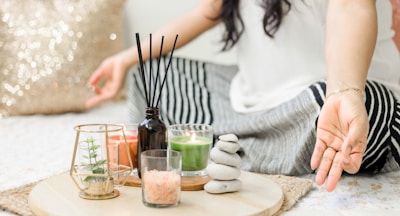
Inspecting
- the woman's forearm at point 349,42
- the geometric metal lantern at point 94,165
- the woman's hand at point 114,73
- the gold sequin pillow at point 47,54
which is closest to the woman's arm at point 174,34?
the woman's hand at point 114,73

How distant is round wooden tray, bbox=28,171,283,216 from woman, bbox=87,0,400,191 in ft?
0.35

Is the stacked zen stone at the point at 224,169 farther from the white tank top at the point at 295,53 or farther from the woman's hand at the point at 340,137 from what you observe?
the white tank top at the point at 295,53

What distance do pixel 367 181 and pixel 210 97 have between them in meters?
0.56

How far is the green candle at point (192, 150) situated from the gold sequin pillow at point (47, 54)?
1.02m

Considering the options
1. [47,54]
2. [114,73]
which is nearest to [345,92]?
[114,73]

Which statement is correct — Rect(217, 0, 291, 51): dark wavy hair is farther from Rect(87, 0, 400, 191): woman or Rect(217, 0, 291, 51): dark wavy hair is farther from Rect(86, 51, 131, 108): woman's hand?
Rect(86, 51, 131, 108): woman's hand

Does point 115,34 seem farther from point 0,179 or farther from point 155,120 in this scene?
point 155,120

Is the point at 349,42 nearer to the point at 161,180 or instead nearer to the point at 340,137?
the point at 340,137

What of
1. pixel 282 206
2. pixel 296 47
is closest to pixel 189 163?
pixel 282 206

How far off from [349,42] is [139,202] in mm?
527

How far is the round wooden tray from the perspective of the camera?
0.95 m

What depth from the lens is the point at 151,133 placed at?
1046 millimetres

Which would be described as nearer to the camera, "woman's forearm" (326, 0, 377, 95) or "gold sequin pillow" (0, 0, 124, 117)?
"woman's forearm" (326, 0, 377, 95)

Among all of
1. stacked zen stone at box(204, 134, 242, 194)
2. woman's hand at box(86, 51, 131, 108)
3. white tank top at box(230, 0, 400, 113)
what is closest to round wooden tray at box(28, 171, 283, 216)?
stacked zen stone at box(204, 134, 242, 194)
